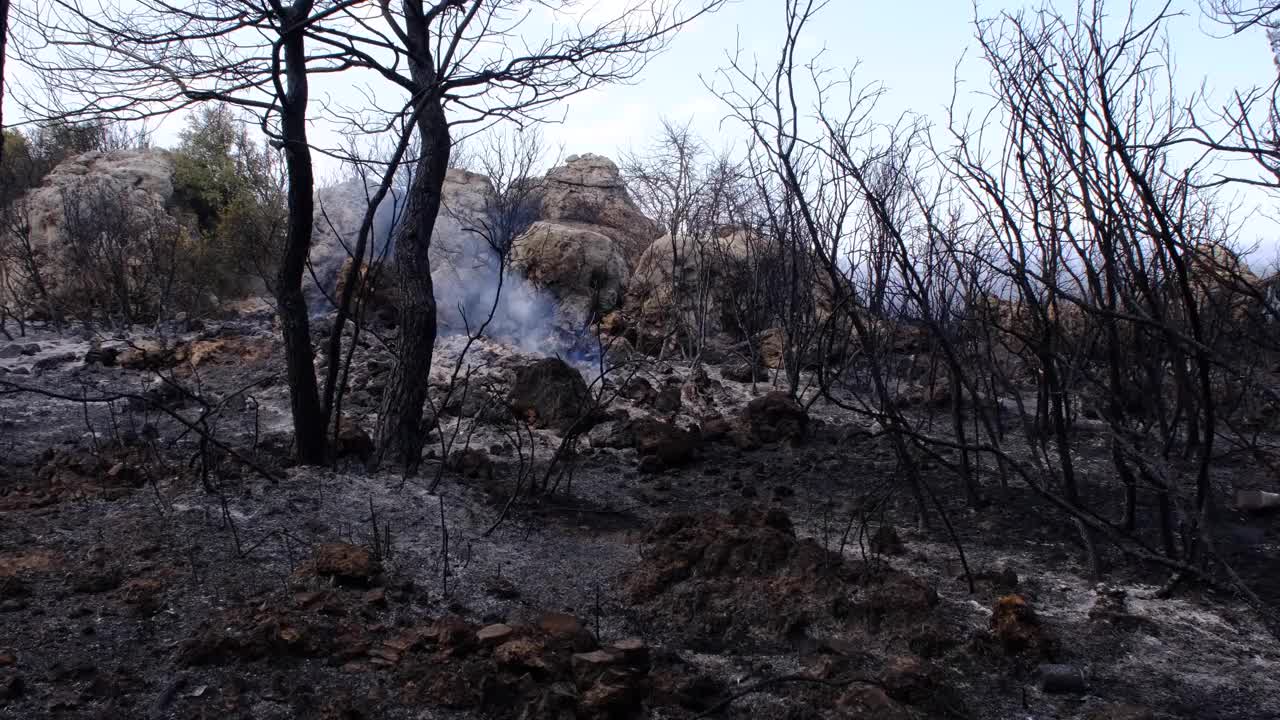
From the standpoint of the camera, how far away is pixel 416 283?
20.6ft

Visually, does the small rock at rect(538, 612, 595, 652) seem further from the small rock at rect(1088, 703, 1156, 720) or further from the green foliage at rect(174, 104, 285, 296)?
the green foliage at rect(174, 104, 285, 296)

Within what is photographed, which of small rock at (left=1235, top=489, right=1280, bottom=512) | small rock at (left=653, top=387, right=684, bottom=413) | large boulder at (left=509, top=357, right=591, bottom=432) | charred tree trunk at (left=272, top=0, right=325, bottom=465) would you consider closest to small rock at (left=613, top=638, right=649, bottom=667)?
charred tree trunk at (left=272, top=0, right=325, bottom=465)

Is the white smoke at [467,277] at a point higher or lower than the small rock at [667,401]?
higher

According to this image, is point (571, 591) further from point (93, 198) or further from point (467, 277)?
point (93, 198)

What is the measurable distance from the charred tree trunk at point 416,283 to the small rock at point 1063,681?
13.7 feet

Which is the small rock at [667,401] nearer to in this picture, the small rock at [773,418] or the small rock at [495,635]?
the small rock at [773,418]

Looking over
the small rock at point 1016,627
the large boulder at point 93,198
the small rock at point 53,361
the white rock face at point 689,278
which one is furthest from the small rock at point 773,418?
the large boulder at point 93,198

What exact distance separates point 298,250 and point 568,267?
34.5 ft

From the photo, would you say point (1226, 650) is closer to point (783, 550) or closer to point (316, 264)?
point (783, 550)

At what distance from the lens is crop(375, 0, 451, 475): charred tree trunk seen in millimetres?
6227

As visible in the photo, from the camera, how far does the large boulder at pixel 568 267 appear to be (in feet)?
51.8

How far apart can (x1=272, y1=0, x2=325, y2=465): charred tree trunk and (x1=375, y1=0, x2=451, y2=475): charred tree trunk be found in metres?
0.60

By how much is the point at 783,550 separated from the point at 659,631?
0.83 metres

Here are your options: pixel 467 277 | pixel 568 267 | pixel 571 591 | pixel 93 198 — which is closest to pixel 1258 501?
pixel 571 591
